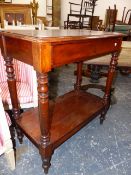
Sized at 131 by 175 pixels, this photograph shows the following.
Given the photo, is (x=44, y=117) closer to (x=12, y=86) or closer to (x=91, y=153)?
(x=12, y=86)

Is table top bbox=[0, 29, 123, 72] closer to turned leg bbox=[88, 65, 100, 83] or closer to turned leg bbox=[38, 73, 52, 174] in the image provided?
turned leg bbox=[38, 73, 52, 174]

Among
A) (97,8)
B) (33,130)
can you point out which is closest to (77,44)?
(33,130)

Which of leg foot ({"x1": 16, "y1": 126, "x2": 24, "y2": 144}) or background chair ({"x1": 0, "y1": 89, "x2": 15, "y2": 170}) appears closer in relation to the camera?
background chair ({"x1": 0, "y1": 89, "x2": 15, "y2": 170})

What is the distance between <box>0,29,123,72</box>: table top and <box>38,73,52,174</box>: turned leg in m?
0.07

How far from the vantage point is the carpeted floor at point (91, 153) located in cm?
109

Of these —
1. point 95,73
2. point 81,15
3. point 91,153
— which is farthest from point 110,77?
point 81,15

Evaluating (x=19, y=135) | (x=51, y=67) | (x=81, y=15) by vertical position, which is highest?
(x=81, y=15)

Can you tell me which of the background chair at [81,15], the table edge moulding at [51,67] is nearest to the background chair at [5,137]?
the table edge moulding at [51,67]

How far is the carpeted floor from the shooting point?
1093mm

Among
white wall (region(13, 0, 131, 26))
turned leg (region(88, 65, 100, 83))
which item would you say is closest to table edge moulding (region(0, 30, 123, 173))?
turned leg (region(88, 65, 100, 83))

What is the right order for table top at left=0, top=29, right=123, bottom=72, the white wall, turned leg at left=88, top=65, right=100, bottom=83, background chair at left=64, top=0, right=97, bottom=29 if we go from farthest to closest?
the white wall
background chair at left=64, top=0, right=97, bottom=29
turned leg at left=88, top=65, right=100, bottom=83
table top at left=0, top=29, right=123, bottom=72

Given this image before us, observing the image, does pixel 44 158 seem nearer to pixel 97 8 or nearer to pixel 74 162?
pixel 74 162

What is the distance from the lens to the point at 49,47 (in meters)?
0.70

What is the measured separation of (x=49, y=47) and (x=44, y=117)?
0.38 meters
